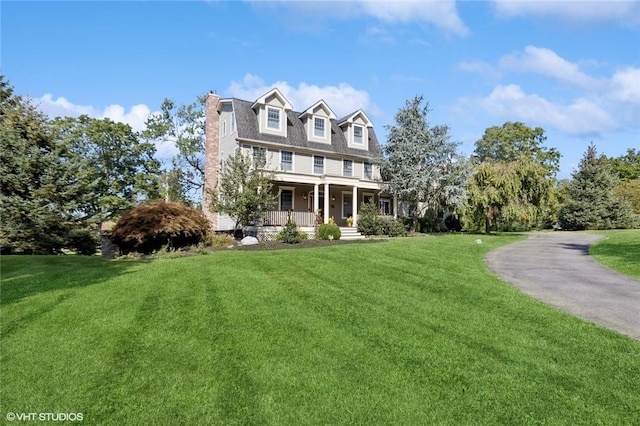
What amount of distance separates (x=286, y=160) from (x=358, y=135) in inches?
272

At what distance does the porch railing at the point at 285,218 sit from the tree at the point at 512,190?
11008 mm

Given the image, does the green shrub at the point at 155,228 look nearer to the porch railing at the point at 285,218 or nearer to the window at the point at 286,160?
the porch railing at the point at 285,218

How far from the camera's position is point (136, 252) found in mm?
15719

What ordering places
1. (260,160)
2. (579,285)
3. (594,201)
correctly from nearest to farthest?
(579,285) < (260,160) < (594,201)

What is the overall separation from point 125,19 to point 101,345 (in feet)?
39.3

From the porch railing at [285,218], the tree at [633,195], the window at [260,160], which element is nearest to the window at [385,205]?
the porch railing at [285,218]

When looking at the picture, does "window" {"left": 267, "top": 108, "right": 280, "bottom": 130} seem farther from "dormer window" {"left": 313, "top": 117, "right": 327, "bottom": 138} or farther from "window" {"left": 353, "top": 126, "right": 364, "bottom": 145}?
"window" {"left": 353, "top": 126, "right": 364, "bottom": 145}

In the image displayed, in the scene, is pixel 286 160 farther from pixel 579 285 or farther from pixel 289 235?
pixel 579 285

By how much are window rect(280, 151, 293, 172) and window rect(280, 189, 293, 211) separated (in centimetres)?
180

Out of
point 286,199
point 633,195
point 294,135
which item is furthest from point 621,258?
point 633,195

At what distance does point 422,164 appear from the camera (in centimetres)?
2567

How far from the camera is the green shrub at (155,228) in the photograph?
1527cm

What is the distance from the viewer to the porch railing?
21.8m

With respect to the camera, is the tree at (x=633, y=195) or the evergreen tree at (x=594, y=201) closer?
the evergreen tree at (x=594, y=201)
